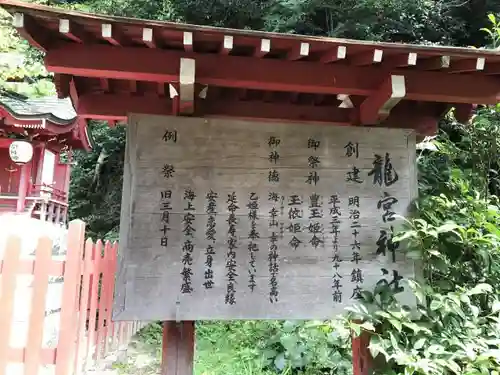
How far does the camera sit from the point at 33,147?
9.51 m

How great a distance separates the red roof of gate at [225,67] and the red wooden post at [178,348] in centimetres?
164

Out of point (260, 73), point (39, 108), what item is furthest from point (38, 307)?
point (39, 108)

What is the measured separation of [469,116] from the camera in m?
3.33

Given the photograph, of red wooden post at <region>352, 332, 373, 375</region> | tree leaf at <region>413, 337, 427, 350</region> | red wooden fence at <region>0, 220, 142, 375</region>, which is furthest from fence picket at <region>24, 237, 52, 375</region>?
tree leaf at <region>413, 337, 427, 350</region>

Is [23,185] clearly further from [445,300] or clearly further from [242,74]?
[445,300]

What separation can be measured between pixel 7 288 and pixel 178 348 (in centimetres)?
133

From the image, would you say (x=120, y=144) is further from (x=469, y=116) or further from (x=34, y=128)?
(x=469, y=116)

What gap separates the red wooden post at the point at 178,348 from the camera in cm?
285

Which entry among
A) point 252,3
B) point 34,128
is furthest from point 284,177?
point 252,3

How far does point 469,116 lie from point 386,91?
1.00 m

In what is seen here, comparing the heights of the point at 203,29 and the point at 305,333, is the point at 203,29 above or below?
above

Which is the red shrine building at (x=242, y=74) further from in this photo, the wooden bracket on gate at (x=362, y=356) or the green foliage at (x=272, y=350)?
the green foliage at (x=272, y=350)

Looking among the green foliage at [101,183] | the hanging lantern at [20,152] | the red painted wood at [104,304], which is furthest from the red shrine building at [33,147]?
the red painted wood at [104,304]

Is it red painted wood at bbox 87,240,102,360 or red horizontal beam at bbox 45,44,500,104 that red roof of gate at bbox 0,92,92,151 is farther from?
red horizontal beam at bbox 45,44,500,104
